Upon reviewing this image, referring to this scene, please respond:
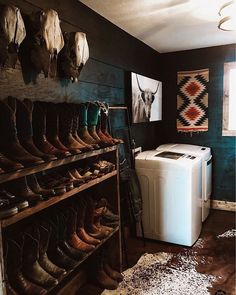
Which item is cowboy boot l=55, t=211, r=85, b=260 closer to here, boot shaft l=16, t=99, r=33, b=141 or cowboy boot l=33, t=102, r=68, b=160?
cowboy boot l=33, t=102, r=68, b=160

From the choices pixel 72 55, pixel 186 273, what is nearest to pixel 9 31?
pixel 72 55

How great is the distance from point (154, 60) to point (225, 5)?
66.6 inches

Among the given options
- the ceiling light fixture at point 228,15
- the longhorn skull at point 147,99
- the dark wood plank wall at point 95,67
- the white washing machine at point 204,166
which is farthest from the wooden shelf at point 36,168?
the white washing machine at point 204,166

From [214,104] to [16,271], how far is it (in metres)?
3.20

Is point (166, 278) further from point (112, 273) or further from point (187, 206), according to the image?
point (187, 206)

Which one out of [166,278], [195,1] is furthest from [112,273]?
[195,1]

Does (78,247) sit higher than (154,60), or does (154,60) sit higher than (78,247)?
(154,60)

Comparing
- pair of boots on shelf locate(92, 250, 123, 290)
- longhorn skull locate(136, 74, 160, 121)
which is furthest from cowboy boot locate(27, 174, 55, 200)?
longhorn skull locate(136, 74, 160, 121)

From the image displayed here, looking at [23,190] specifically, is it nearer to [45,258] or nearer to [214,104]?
[45,258]

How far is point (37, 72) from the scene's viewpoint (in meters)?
1.69

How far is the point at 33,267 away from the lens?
56.2 inches

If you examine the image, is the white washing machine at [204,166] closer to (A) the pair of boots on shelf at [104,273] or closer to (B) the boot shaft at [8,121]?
(A) the pair of boots on shelf at [104,273]

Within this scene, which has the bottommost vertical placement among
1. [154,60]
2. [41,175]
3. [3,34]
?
[41,175]

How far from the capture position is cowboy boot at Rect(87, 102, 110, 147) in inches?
74.3
